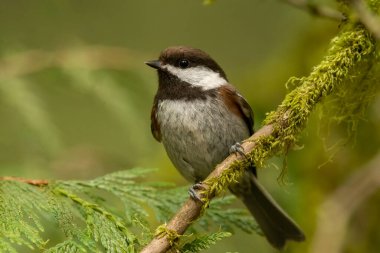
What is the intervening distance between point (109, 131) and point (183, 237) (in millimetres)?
5610

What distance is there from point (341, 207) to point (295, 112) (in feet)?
2.92

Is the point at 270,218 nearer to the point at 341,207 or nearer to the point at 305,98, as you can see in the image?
the point at 341,207

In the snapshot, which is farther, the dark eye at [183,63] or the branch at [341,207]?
the dark eye at [183,63]

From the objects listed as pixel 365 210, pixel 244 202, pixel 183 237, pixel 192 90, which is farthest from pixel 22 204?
pixel 365 210

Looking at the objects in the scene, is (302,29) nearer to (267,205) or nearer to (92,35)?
(267,205)

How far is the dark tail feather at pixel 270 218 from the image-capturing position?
3.19m

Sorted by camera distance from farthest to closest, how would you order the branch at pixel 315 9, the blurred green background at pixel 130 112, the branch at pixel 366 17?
the blurred green background at pixel 130 112 → the branch at pixel 315 9 → the branch at pixel 366 17


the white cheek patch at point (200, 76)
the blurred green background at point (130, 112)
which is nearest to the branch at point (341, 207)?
the blurred green background at point (130, 112)

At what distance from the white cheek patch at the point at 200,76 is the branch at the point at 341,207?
857 mm

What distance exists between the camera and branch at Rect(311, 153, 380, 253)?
289cm

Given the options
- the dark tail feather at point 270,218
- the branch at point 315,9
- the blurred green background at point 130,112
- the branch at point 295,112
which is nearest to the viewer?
the branch at point 295,112

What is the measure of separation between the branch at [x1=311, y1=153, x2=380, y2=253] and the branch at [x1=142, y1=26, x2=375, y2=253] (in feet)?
2.49

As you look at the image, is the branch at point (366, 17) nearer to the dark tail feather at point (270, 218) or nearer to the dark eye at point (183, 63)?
the dark tail feather at point (270, 218)

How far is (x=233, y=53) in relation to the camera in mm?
7418
